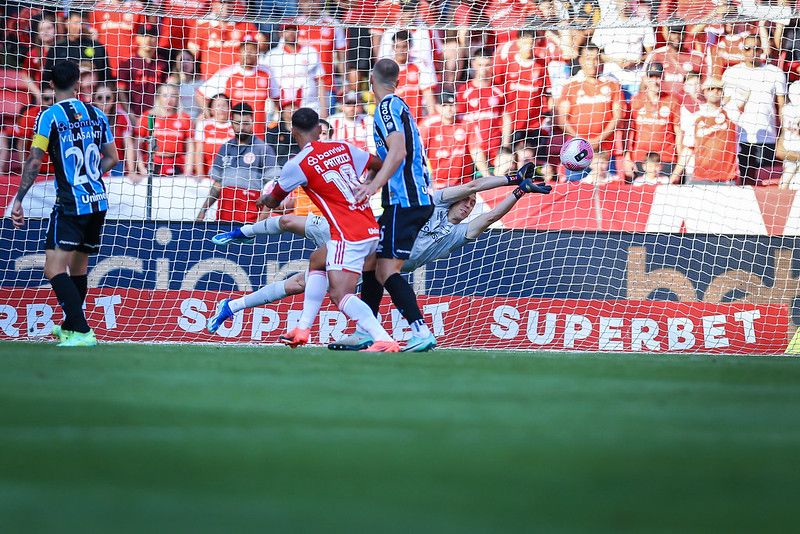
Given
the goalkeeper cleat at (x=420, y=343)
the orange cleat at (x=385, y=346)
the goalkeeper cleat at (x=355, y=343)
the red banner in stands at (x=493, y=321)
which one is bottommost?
the red banner in stands at (x=493, y=321)

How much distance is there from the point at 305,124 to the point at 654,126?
172 inches

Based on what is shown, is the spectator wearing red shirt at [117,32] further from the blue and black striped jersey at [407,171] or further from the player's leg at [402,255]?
the player's leg at [402,255]

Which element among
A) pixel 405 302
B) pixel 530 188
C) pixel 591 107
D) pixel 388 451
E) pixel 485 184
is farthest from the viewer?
pixel 591 107

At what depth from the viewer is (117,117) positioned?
10.2 metres

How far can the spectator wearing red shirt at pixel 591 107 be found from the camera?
A: 33.9 feet

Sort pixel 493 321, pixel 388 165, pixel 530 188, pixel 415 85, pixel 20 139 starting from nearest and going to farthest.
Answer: pixel 388 165
pixel 530 188
pixel 493 321
pixel 20 139
pixel 415 85

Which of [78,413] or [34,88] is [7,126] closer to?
[34,88]

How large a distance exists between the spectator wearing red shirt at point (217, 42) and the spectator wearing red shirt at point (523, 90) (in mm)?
2340

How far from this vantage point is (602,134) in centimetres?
1034

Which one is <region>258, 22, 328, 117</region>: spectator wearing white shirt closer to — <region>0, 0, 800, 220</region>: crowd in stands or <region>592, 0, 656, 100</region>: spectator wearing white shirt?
<region>0, 0, 800, 220</region>: crowd in stands

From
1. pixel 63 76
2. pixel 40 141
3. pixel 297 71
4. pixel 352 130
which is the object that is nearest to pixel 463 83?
pixel 352 130

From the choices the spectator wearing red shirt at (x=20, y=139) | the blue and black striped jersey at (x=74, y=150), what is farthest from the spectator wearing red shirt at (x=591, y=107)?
the spectator wearing red shirt at (x=20, y=139)

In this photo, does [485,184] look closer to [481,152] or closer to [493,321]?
[493,321]

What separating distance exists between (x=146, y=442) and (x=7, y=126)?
25.5 ft
